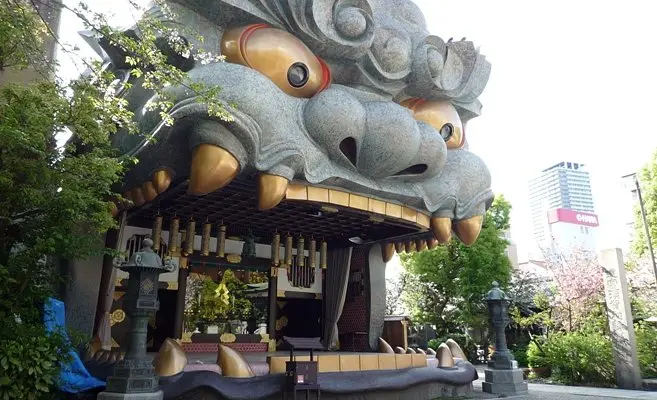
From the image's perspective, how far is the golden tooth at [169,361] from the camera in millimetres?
8336

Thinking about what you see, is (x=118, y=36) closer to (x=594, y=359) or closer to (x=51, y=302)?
(x=51, y=302)

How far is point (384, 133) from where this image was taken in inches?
368

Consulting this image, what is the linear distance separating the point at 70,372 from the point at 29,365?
1.40 metres

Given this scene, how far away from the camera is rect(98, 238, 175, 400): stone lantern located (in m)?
7.48

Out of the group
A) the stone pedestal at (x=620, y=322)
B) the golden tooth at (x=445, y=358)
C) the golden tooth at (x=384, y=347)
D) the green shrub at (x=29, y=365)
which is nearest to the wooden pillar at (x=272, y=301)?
the golden tooth at (x=384, y=347)

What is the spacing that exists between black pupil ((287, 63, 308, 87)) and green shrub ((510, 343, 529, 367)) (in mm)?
16411

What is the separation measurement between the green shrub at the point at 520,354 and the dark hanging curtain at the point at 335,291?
1027 cm

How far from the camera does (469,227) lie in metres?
11.4

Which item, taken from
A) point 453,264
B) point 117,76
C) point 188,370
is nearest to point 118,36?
point 117,76

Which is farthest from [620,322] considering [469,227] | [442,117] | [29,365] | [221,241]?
[29,365]

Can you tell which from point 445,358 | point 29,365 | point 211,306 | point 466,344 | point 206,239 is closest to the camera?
point 29,365

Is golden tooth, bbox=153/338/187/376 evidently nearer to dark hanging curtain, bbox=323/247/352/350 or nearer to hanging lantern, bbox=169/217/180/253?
hanging lantern, bbox=169/217/180/253

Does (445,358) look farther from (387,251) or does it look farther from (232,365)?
(232,365)

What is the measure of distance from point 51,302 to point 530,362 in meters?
16.1
